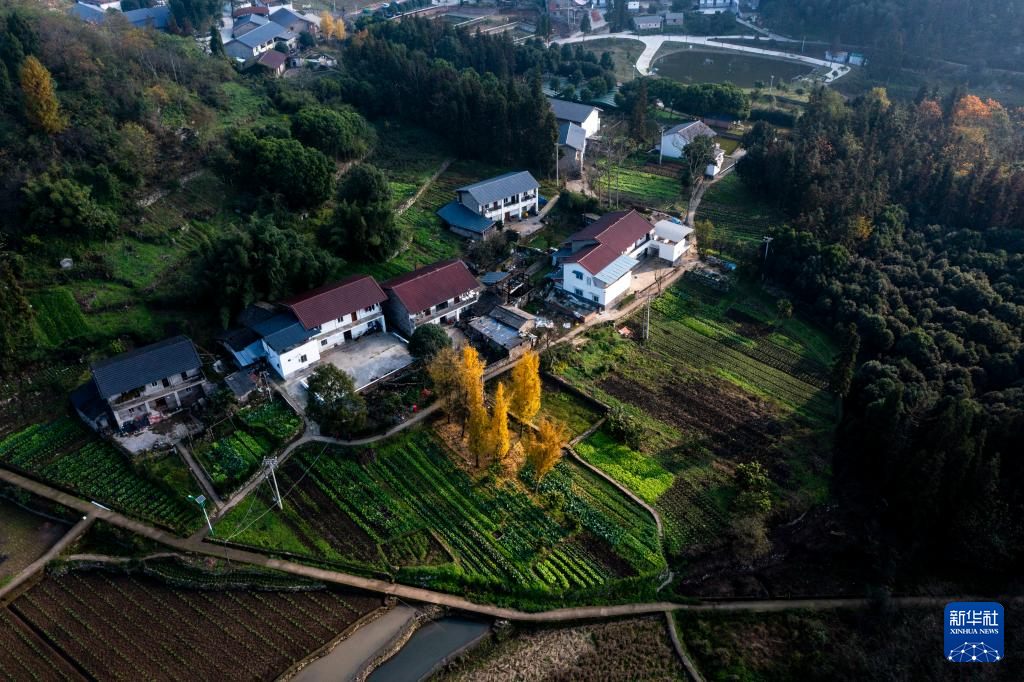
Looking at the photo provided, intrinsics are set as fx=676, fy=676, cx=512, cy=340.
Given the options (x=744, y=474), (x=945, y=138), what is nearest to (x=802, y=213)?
(x=945, y=138)

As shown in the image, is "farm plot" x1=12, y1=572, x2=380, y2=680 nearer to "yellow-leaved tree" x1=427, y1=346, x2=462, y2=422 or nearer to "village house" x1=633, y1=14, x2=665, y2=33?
"yellow-leaved tree" x1=427, y1=346, x2=462, y2=422

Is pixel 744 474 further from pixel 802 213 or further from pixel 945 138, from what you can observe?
pixel 945 138

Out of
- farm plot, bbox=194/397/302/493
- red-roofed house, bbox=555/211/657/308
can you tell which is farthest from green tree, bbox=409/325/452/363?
→ red-roofed house, bbox=555/211/657/308

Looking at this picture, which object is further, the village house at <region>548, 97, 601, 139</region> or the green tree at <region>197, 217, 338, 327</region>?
the village house at <region>548, 97, 601, 139</region>

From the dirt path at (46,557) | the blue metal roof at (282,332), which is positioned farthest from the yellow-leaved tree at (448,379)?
the dirt path at (46,557)

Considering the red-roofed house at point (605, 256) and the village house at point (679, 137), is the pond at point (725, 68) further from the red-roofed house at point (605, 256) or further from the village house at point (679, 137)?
the red-roofed house at point (605, 256)

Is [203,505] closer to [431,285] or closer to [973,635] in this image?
[431,285]

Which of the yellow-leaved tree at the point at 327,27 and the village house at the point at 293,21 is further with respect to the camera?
the yellow-leaved tree at the point at 327,27
